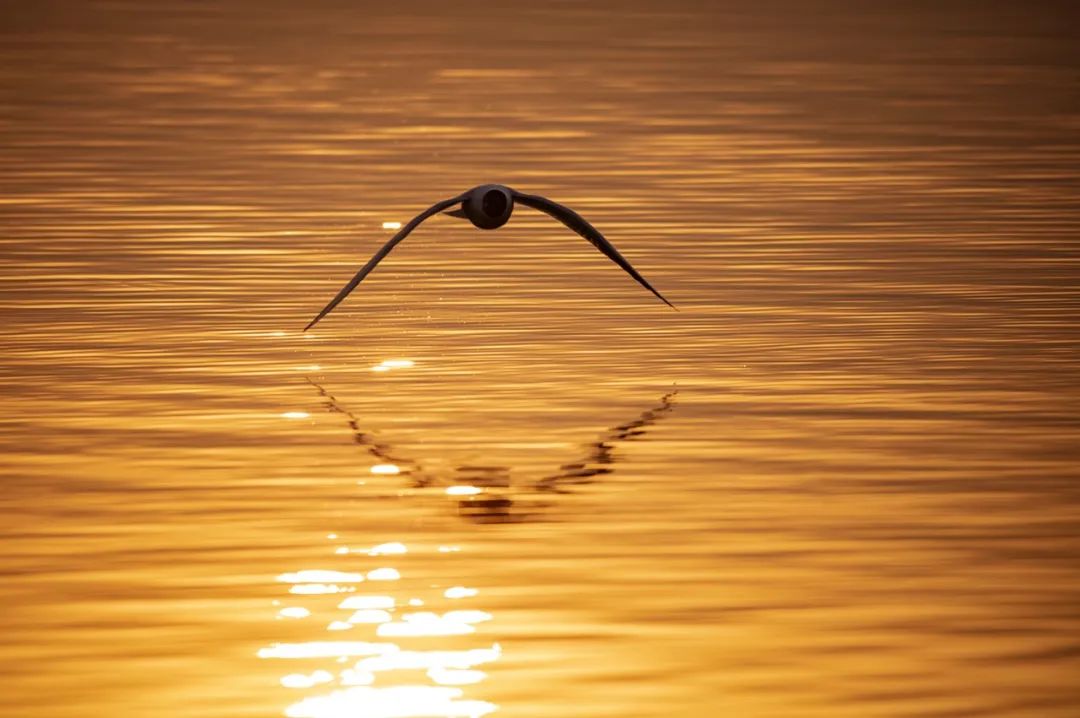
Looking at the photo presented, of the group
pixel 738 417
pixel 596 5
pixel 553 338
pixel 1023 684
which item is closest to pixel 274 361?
pixel 553 338

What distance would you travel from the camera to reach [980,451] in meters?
19.9

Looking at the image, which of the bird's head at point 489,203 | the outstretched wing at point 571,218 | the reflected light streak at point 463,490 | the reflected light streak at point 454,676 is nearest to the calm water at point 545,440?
the reflected light streak at point 454,676

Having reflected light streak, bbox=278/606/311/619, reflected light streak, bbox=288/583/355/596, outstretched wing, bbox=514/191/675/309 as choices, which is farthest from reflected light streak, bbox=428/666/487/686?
outstretched wing, bbox=514/191/675/309

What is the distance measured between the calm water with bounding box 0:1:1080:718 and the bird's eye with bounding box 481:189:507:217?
1580 mm

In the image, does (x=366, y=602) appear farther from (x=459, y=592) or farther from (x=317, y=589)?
(x=459, y=592)

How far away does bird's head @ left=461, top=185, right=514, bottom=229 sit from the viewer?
22969mm

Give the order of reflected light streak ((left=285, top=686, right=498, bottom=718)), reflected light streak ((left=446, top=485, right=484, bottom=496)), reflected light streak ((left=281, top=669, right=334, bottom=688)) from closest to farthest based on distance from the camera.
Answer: reflected light streak ((left=285, top=686, right=498, bottom=718))
reflected light streak ((left=281, top=669, right=334, bottom=688))
reflected light streak ((left=446, top=485, right=484, bottom=496))

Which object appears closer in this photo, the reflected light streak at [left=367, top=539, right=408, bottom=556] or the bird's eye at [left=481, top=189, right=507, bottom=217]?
the reflected light streak at [left=367, top=539, right=408, bottom=556]

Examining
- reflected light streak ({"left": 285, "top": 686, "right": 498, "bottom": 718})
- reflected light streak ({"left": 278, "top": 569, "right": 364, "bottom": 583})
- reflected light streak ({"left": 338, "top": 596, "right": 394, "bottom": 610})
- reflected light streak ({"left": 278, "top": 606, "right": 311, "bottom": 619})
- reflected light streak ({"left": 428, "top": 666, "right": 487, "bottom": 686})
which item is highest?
reflected light streak ({"left": 278, "top": 569, "right": 364, "bottom": 583})

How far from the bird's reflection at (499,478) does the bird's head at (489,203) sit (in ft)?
9.88

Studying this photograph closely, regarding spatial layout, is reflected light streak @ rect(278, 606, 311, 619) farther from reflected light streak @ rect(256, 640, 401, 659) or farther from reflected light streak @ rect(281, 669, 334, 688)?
reflected light streak @ rect(281, 669, 334, 688)

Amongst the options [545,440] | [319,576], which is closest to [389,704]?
[319,576]

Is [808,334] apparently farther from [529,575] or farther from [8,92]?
[8,92]

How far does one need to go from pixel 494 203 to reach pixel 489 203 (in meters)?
0.06
